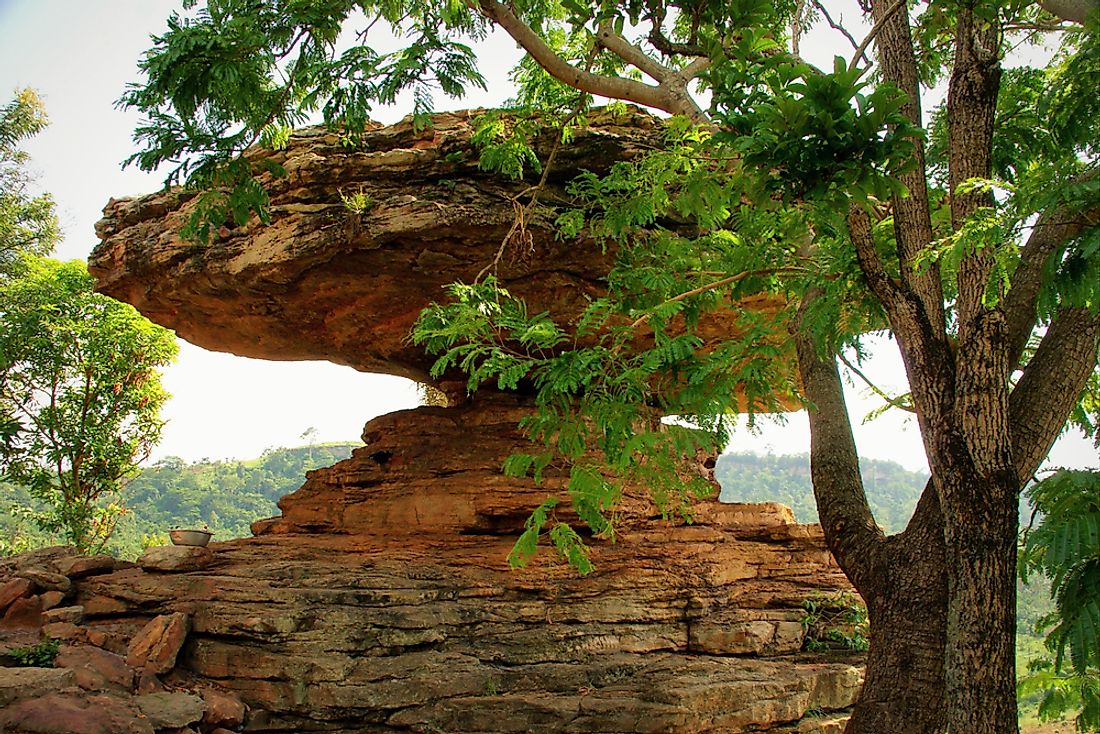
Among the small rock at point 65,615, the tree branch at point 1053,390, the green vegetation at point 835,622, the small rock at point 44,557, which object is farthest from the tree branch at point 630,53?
the small rock at point 44,557

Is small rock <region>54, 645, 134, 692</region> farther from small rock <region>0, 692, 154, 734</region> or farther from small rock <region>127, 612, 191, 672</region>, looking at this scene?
small rock <region>0, 692, 154, 734</region>

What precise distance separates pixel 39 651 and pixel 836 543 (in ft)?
20.1

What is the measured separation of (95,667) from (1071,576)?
21.7ft

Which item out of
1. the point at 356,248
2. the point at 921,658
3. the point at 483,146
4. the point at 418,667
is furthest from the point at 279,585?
the point at 921,658

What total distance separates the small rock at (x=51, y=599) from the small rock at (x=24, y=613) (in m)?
0.05

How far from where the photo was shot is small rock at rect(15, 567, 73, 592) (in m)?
7.26

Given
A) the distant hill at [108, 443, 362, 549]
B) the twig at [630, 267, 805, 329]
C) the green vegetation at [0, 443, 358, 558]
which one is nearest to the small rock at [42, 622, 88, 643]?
the twig at [630, 267, 805, 329]

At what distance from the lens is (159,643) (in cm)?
646

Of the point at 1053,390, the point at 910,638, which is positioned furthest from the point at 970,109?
the point at 910,638

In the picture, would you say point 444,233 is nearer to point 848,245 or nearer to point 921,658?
point 848,245

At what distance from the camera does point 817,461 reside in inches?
219

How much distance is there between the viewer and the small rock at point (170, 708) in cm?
564

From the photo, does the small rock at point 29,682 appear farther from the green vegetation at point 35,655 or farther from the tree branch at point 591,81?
the tree branch at point 591,81

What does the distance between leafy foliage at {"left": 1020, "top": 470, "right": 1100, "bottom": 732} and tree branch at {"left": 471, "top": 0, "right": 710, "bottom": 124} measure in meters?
3.14
